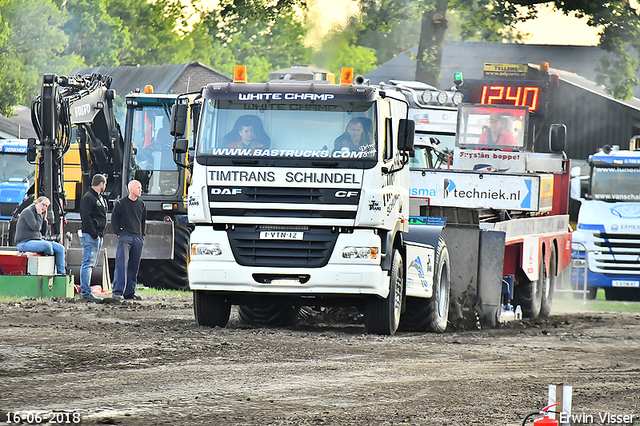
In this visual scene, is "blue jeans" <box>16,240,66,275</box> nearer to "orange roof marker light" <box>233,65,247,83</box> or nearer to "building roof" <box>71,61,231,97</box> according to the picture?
"orange roof marker light" <box>233,65,247,83</box>

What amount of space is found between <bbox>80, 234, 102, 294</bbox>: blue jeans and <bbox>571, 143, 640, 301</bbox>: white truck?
36.3 feet

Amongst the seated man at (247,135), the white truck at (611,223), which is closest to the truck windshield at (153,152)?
the seated man at (247,135)

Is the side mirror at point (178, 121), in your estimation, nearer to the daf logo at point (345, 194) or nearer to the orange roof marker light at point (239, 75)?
the orange roof marker light at point (239, 75)

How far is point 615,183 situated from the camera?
82.8 feet

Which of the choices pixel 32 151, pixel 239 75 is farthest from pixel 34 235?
pixel 239 75

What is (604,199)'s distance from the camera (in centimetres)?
2533

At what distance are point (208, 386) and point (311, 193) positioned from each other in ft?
13.5

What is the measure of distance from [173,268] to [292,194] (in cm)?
853

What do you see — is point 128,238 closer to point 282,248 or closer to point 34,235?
point 34,235

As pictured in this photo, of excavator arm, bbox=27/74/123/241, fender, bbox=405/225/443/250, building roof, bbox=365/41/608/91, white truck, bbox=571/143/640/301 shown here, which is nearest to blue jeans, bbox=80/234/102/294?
excavator arm, bbox=27/74/123/241

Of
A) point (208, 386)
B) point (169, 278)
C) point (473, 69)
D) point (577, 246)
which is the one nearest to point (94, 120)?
point (169, 278)

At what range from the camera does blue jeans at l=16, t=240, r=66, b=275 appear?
18359 mm

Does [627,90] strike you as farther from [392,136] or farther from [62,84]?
[392,136]

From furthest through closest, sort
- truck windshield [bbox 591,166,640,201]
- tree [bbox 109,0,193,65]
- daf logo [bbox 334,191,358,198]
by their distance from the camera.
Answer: tree [bbox 109,0,193,65] → truck windshield [bbox 591,166,640,201] → daf logo [bbox 334,191,358,198]
